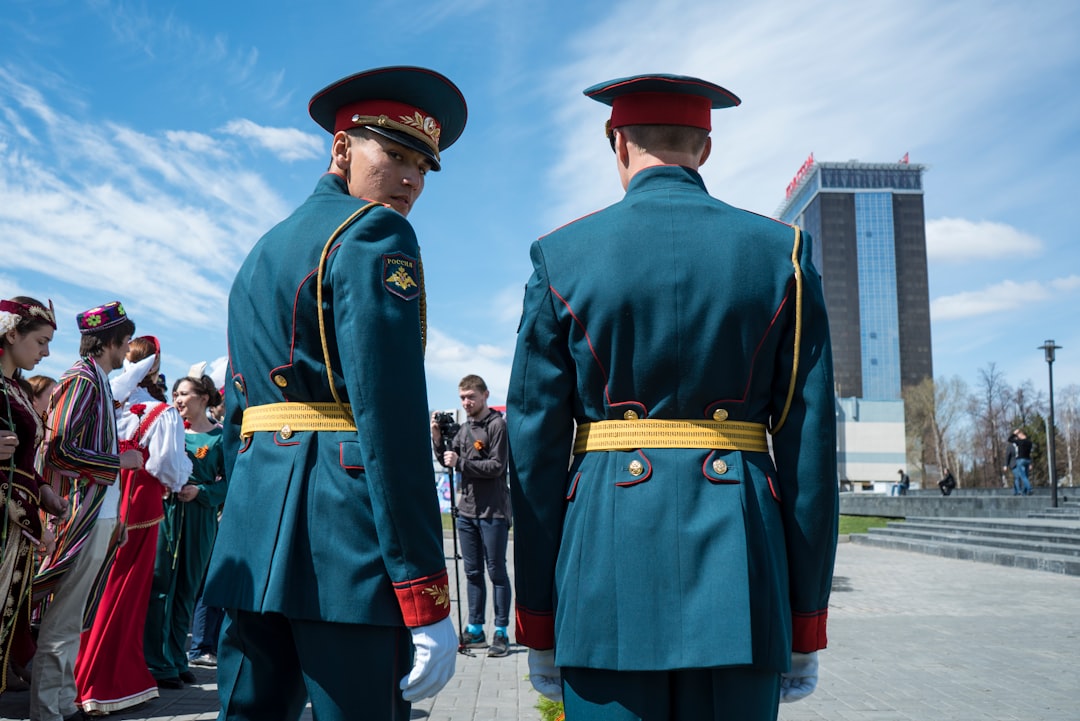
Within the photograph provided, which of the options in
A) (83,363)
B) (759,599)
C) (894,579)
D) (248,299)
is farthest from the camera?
(894,579)

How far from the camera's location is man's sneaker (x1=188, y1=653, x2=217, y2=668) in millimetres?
7414

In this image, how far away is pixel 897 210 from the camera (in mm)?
145125

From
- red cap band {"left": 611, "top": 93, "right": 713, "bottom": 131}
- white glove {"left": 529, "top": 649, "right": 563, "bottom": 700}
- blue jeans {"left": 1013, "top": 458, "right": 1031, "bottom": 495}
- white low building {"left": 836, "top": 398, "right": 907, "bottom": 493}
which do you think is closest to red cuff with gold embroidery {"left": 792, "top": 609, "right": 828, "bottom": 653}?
white glove {"left": 529, "top": 649, "right": 563, "bottom": 700}

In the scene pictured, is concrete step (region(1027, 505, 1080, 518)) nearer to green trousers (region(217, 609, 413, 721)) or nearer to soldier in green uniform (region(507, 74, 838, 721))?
soldier in green uniform (region(507, 74, 838, 721))

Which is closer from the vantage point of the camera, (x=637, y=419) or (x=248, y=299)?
(x=637, y=419)

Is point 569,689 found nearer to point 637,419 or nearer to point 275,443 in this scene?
point 637,419

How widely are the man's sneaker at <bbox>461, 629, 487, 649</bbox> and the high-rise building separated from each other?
13931 centimetres

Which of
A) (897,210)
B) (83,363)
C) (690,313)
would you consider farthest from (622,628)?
(897,210)

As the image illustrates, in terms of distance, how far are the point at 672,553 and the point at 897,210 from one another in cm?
15441

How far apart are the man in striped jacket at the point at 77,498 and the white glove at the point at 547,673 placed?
11.5 feet

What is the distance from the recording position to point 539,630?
103 inches

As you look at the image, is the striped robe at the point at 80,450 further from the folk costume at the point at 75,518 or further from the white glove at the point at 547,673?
the white glove at the point at 547,673

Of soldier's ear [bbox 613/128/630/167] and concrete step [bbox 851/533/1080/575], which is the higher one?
soldier's ear [bbox 613/128/630/167]

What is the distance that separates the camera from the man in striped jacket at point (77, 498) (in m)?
5.05
